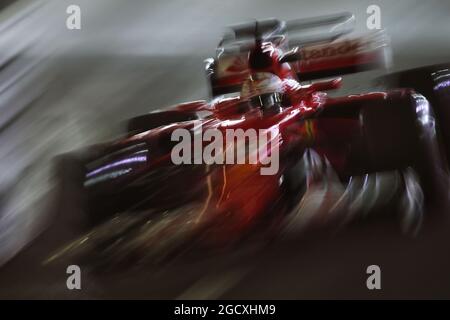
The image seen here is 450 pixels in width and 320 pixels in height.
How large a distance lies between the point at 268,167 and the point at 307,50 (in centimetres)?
27

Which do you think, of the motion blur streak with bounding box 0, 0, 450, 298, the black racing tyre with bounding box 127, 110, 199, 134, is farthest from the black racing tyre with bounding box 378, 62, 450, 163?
the black racing tyre with bounding box 127, 110, 199, 134

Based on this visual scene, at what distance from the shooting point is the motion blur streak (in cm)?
106

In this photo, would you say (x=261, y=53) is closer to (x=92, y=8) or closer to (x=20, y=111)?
(x=92, y=8)

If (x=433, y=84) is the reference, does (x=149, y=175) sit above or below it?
below

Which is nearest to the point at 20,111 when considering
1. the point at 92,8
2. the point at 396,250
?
the point at 92,8

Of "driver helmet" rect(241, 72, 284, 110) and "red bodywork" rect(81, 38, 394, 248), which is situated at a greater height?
"driver helmet" rect(241, 72, 284, 110)

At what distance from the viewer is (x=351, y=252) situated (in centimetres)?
107

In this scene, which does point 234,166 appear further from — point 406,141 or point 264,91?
point 406,141

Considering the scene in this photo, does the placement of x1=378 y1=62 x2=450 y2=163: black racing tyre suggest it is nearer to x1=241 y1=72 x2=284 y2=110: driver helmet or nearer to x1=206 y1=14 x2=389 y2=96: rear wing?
x1=206 y1=14 x2=389 y2=96: rear wing

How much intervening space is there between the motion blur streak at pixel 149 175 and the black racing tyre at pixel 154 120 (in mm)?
18

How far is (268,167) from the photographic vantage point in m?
1.06

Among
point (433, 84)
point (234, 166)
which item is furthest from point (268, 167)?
point (433, 84)

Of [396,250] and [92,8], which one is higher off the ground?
[92,8]

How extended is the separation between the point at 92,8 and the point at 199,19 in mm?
223
